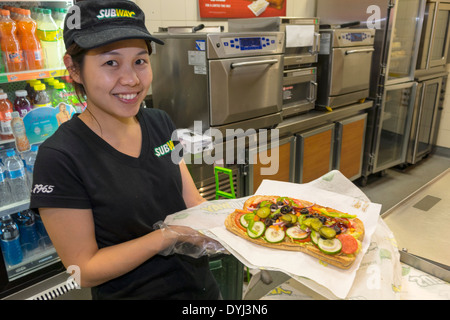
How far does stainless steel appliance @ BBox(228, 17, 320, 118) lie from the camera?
9.13 ft

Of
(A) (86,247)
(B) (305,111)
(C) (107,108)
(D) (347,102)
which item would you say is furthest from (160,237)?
(D) (347,102)

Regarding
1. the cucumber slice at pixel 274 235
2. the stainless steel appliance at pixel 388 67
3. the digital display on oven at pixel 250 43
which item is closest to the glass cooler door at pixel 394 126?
the stainless steel appliance at pixel 388 67

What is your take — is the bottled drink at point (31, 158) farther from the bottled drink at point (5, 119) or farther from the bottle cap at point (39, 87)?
the bottle cap at point (39, 87)

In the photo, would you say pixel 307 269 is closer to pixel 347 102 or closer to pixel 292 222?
pixel 292 222

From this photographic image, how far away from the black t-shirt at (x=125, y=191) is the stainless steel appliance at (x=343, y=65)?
7.80 feet

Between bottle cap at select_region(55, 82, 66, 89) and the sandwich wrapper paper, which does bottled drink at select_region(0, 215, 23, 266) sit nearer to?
bottle cap at select_region(55, 82, 66, 89)

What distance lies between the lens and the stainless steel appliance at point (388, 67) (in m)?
3.62

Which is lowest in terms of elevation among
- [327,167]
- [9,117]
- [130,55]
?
[327,167]

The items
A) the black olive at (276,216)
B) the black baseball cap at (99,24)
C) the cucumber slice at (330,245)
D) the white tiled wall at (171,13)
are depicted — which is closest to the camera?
the black baseball cap at (99,24)

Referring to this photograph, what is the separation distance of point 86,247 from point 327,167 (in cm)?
286

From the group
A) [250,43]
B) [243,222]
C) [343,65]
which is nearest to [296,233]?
[243,222]

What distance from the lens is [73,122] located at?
40.8 inches

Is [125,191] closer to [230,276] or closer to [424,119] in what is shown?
[230,276]

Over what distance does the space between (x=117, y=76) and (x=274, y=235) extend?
69 cm
